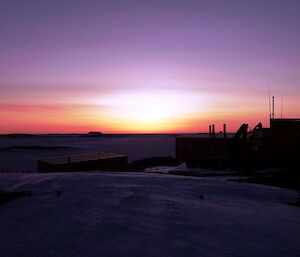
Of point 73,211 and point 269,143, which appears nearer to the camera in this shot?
point 73,211

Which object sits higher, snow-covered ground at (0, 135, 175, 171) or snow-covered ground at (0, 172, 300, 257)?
snow-covered ground at (0, 172, 300, 257)

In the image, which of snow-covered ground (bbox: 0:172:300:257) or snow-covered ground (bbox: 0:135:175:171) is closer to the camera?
snow-covered ground (bbox: 0:172:300:257)

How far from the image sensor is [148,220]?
4.37m

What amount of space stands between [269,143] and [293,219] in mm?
13805

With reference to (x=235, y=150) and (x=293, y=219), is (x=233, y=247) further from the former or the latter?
(x=235, y=150)

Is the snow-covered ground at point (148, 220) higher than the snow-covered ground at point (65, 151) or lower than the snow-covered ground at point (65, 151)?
higher

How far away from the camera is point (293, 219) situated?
466cm

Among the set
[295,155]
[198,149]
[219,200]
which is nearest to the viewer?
[219,200]

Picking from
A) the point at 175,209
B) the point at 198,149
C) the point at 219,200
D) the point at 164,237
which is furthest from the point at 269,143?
the point at 164,237

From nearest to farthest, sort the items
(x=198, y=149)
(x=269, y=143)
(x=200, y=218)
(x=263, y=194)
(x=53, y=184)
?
(x=200, y=218) → (x=263, y=194) → (x=53, y=184) → (x=269, y=143) → (x=198, y=149)

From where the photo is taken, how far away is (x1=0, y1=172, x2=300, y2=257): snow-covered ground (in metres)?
3.44

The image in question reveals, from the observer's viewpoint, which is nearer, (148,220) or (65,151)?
(148,220)

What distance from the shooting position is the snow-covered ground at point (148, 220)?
135 inches

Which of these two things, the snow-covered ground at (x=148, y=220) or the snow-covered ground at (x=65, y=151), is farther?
the snow-covered ground at (x=65, y=151)
